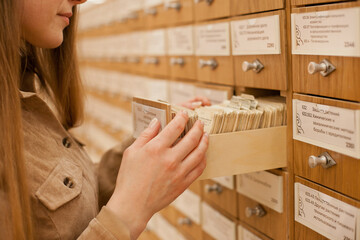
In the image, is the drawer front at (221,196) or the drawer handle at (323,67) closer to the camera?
the drawer handle at (323,67)

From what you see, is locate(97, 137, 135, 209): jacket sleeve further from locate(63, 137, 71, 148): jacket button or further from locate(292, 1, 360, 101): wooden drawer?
locate(292, 1, 360, 101): wooden drawer

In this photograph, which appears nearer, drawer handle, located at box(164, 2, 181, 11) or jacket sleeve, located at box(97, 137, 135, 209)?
jacket sleeve, located at box(97, 137, 135, 209)

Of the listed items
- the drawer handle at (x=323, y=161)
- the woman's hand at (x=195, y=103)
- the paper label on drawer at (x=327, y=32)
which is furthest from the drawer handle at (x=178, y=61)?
the drawer handle at (x=323, y=161)

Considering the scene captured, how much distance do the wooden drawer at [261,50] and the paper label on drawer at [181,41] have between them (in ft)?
1.09

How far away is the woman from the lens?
0.73 meters

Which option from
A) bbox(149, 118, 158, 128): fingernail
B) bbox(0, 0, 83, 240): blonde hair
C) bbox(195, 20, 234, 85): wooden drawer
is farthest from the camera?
bbox(195, 20, 234, 85): wooden drawer

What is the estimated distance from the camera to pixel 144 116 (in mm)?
940

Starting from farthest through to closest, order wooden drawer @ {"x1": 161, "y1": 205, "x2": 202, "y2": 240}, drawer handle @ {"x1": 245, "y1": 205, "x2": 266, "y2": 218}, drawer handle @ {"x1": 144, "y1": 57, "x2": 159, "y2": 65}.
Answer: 1. drawer handle @ {"x1": 144, "y1": 57, "x2": 159, "y2": 65}
2. wooden drawer @ {"x1": 161, "y1": 205, "x2": 202, "y2": 240}
3. drawer handle @ {"x1": 245, "y1": 205, "x2": 266, "y2": 218}

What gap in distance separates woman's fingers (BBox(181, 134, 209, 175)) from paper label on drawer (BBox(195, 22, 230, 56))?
0.43 metres

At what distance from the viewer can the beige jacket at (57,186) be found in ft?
2.51

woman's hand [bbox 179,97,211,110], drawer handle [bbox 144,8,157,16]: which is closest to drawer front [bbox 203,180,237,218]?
woman's hand [bbox 179,97,211,110]

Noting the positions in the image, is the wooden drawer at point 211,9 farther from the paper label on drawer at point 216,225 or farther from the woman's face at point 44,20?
the paper label on drawer at point 216,225

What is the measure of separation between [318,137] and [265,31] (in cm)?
29

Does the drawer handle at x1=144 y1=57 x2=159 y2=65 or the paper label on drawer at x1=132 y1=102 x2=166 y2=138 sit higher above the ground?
the drawer handle at x1=144 y1=57 x2=159 y2=65
